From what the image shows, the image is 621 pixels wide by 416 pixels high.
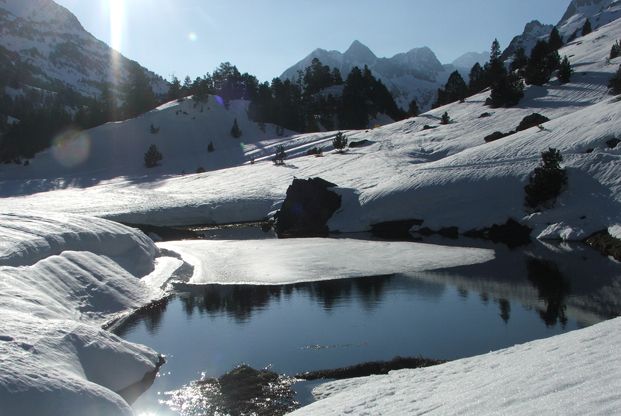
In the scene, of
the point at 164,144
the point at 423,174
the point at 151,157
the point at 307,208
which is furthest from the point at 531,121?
the point at 164,144

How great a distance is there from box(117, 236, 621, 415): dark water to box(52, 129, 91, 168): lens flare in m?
82.5

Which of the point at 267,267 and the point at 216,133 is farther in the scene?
the point at 216,133

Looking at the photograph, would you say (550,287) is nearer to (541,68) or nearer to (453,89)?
(541,68)

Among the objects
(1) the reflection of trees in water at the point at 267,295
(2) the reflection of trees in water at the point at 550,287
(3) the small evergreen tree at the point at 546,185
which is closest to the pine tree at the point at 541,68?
(3) the small evergreen tree at the point at 546,185

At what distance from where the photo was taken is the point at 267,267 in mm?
31281

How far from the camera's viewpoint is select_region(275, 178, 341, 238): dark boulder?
4912cm

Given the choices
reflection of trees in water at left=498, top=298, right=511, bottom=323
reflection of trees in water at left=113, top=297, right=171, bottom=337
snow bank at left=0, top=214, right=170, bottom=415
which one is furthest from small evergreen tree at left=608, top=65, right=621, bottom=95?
reflection of trees in water at left=113, top=297, right=171, bottom=337

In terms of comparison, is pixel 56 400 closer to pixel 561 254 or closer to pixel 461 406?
pixel 461 406

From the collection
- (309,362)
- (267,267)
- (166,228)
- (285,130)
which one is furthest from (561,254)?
(285,130)

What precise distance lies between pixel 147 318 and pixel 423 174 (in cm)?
3490

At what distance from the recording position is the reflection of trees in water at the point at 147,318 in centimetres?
2006

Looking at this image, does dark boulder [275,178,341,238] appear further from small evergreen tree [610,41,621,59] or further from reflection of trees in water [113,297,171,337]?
small evergreen tree [610,41,621,59]

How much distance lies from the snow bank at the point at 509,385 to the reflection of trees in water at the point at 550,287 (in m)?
7.75

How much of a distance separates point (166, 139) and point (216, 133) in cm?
980
